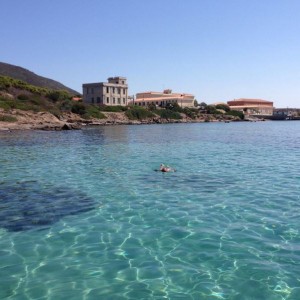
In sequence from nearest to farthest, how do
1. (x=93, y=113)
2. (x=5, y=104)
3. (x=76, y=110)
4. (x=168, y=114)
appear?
1. (x=5, y=104)
2. (x=76, y=110)
3. (x=93, y=113)
4. (x=168, y=114)

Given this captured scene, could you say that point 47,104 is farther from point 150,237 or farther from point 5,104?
point 150,237

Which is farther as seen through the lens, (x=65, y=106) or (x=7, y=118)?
(x=65, y=106)

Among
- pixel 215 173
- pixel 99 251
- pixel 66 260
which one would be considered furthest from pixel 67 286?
pixel 215 173

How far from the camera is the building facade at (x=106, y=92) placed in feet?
498

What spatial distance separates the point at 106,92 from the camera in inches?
6019

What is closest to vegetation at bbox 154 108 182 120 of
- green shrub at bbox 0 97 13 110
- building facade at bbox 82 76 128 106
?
building facade at bbox 82 76 128 106

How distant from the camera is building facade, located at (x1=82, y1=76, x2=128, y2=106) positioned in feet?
498

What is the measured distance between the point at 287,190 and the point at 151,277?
1071cm

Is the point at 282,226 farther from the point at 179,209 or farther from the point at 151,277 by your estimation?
the point at 151,277

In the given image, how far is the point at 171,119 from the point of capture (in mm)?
153750

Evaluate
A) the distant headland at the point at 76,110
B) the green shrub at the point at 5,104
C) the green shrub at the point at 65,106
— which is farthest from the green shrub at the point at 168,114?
the green shrub at the point at 5,104

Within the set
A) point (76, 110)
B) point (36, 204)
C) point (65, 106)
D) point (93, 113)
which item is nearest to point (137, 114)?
point (93, 113)

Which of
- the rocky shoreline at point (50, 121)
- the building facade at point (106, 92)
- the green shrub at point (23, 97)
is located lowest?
the rocky shoreline at point (50, 121)

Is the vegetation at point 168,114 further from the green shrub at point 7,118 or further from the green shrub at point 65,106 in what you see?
the green shrub at point 7,118
